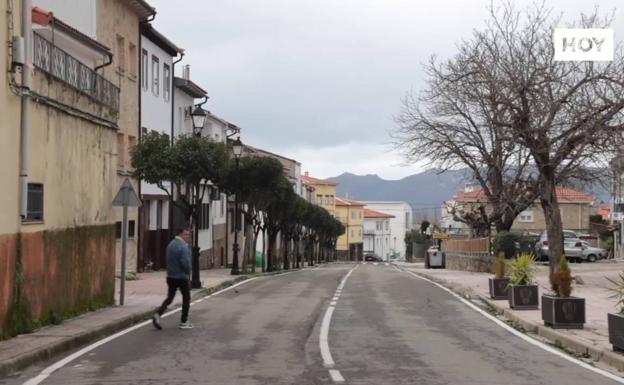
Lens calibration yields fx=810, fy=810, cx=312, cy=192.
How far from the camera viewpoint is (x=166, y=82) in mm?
39812

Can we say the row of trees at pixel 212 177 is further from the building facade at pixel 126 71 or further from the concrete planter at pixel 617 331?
the concrete planter at pixel 617 331

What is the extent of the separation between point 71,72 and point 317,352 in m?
7.05

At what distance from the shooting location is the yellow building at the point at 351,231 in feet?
449

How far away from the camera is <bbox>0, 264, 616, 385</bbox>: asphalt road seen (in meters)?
9.68

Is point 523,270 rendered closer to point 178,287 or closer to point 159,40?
point 178,287

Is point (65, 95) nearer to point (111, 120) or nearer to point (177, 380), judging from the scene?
point (111, 120)

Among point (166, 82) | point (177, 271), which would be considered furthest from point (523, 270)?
point (166, 82)

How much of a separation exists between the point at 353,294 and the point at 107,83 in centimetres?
1053

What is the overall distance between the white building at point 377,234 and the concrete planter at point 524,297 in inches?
5203

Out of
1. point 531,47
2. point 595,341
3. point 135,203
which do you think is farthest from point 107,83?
point 531,47

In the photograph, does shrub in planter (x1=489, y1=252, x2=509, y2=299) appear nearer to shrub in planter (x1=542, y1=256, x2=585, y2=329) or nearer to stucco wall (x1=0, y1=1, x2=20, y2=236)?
shrub in planter (x1=542, y1=256, x2=585, y2=329)

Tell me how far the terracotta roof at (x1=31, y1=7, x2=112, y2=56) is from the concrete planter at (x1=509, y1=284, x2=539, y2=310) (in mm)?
11498

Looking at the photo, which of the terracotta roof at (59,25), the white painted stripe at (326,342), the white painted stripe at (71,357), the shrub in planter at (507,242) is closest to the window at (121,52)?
the terracotta roof at (59,25)

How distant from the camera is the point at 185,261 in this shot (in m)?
14.4
